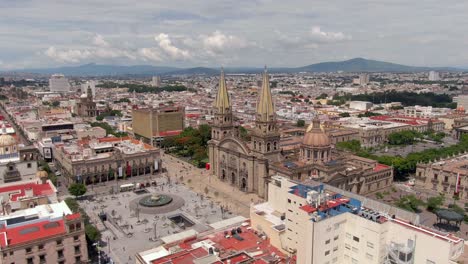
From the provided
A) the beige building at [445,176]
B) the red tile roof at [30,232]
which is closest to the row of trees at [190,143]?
the beige building at [445,176]

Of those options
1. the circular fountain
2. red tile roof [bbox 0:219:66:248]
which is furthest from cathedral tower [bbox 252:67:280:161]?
red tile roof [bbox 0:219:66:248]

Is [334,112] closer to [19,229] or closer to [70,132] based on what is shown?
[70,132]

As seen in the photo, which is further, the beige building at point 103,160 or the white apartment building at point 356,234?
the beige building at point 103,160

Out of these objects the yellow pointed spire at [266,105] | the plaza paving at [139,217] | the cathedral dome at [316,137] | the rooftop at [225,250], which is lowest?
the plaza paving at [139,217]

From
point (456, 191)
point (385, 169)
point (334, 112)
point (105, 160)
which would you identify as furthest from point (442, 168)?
point (334, 112)

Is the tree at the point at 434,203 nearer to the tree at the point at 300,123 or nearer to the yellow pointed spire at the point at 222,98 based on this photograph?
the yellow pointed spire at the point at 222,98

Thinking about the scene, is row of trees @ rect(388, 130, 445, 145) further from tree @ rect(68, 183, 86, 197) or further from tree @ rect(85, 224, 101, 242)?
tree @ rect(85, 224, 101, 242)

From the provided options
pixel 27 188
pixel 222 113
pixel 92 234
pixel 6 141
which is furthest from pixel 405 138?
pixel 6 141
